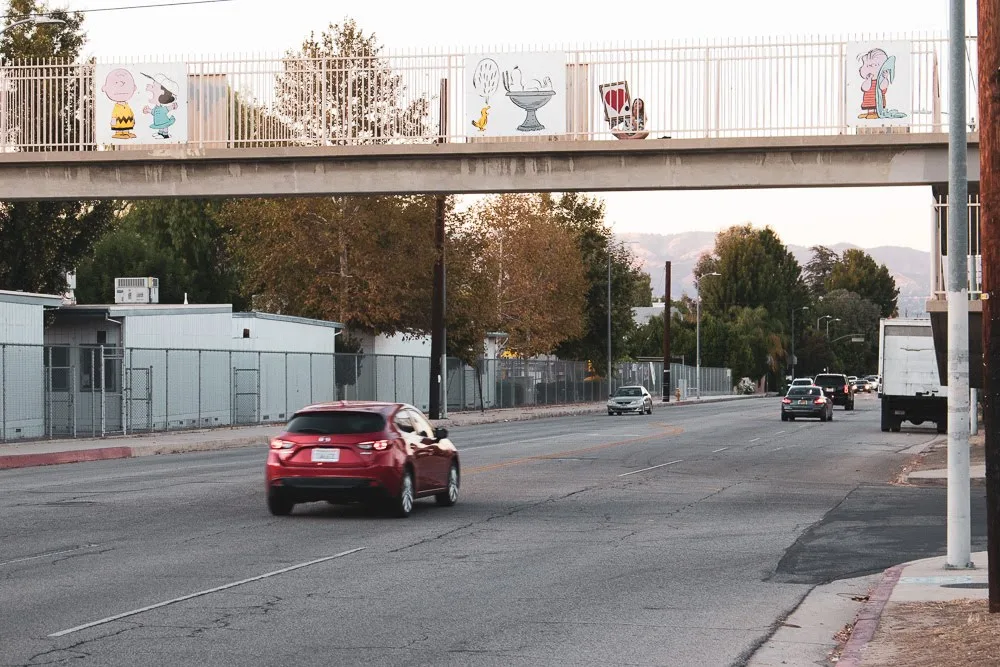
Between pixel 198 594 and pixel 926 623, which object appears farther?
pixel 198 594

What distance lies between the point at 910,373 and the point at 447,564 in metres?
35.2

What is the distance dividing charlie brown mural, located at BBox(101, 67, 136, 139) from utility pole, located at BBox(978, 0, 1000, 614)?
846 inches

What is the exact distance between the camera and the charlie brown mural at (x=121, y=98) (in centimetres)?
2912

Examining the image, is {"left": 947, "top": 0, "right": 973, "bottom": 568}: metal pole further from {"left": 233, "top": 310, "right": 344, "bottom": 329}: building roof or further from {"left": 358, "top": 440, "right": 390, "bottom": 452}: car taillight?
{"left": 233, "top": 310, "right": 344, "bottom": 329}: building roof

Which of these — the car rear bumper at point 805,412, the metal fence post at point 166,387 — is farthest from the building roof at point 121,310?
the car rear bumper at point 805,412

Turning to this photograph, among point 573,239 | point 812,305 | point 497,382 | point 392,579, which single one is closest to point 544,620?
point 392,579

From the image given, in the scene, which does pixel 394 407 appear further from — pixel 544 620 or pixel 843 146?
pixel 843 146

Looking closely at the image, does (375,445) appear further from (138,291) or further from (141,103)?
(138,291)

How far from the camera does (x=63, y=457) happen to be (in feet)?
103

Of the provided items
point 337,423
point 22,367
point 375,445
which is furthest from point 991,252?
point 22,367

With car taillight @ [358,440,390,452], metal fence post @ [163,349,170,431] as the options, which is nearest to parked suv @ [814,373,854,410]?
metal fence post @ [163,349,170,431]

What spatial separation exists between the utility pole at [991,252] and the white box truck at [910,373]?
119 ft

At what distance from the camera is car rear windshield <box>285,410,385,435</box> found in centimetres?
1820

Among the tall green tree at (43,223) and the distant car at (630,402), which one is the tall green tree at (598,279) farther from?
the tall green tree at (43,223)
